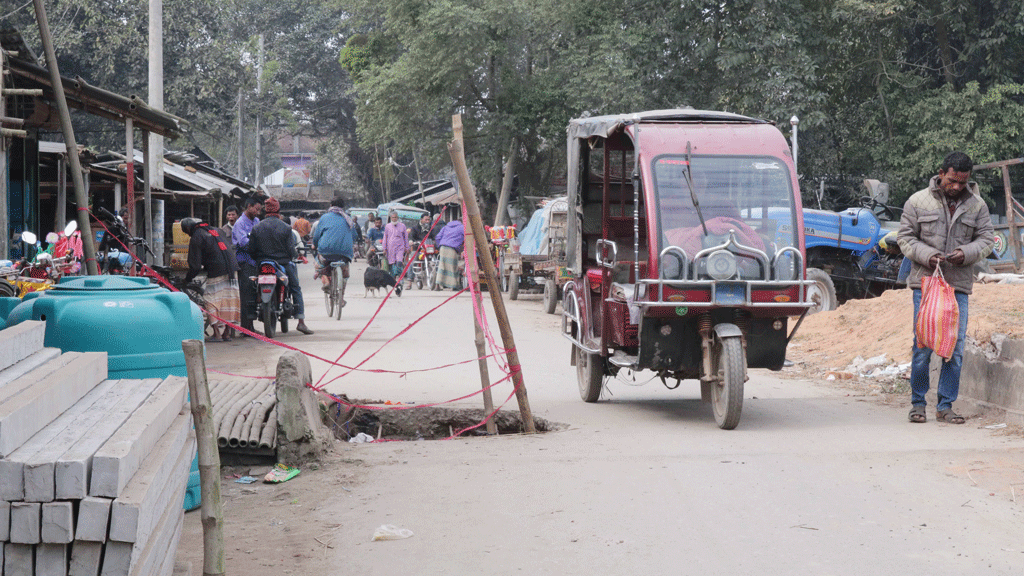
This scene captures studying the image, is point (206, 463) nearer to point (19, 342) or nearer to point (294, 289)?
point (19, 342)

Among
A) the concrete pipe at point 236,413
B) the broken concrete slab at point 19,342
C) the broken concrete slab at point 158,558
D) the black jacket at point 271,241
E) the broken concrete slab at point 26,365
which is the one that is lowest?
the concrete pipe at point 236,413

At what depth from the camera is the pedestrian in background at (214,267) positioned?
12.4 m

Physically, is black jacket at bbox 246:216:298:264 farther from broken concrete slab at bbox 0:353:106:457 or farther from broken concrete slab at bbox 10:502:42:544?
broken concrete slab at bbox 10:502:42:544

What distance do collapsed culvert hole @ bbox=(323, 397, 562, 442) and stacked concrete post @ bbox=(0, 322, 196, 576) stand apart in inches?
196

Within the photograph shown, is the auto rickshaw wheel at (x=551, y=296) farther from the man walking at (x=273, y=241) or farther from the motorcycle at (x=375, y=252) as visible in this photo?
the motorcycle at (x=375, y=252)

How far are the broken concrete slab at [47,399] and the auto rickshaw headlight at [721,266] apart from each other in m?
4.56

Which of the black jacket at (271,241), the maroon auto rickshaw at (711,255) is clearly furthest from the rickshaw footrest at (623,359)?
the black jacket at (271,241)

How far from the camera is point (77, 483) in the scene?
250 cm

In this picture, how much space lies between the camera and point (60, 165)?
1578 centimetres

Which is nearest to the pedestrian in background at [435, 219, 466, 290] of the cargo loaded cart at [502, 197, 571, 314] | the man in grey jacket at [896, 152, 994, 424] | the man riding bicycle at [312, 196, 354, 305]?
the cargo loaded cart at [502, 197, 571, 314]

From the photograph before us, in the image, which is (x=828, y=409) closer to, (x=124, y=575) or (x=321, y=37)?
(x=124, y=575)

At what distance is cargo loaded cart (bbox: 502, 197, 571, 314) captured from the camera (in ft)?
62.6

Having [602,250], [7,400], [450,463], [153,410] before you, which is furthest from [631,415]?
[7,400]

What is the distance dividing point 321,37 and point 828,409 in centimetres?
4380
